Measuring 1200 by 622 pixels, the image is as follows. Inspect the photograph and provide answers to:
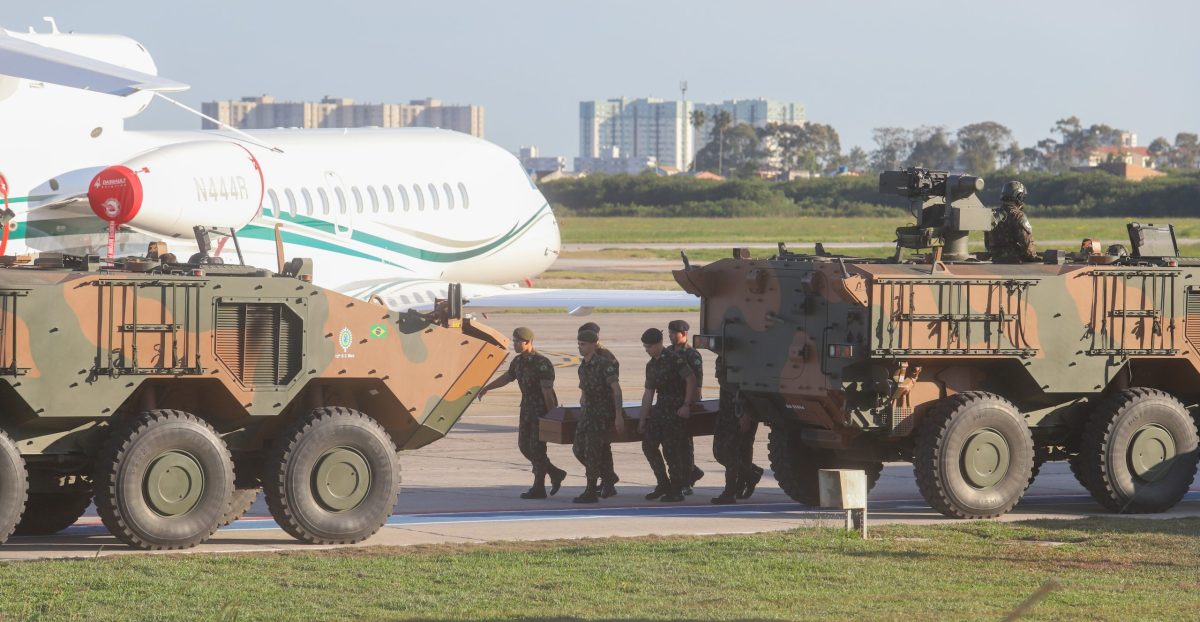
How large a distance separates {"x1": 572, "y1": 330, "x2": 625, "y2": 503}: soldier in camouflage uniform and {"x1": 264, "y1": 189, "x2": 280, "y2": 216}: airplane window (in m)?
9.72

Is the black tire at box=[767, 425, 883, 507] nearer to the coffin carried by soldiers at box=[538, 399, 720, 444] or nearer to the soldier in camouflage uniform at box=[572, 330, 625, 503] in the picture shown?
the coffin carried by soldiers at box=[538, 399, 720, 444]

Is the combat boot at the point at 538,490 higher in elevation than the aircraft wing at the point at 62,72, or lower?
lower

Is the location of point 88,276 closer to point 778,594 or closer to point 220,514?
point 220,514

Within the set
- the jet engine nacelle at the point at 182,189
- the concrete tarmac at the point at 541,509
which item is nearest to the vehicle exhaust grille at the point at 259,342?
the concrete tarmac at the point at 541,509

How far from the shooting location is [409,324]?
525 inches

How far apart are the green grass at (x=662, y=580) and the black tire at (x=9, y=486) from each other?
40cm

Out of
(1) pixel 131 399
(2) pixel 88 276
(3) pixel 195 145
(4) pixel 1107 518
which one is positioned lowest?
(4) pixel 1107 518

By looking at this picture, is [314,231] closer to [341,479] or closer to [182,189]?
[182,189]

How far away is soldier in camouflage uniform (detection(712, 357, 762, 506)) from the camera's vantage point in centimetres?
1521

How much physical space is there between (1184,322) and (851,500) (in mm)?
3750

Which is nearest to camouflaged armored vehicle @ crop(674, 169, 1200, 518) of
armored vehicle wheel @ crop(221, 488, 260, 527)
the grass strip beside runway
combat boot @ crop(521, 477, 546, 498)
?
combat boot @ crop(521, 477, 546, 498)

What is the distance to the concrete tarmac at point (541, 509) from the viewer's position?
43.2 ft

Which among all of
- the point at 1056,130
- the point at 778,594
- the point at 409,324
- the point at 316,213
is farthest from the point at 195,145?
the point at 1056,130

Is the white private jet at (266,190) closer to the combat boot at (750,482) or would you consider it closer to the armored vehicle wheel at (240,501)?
the armored vehicle wheel at (240,501)
